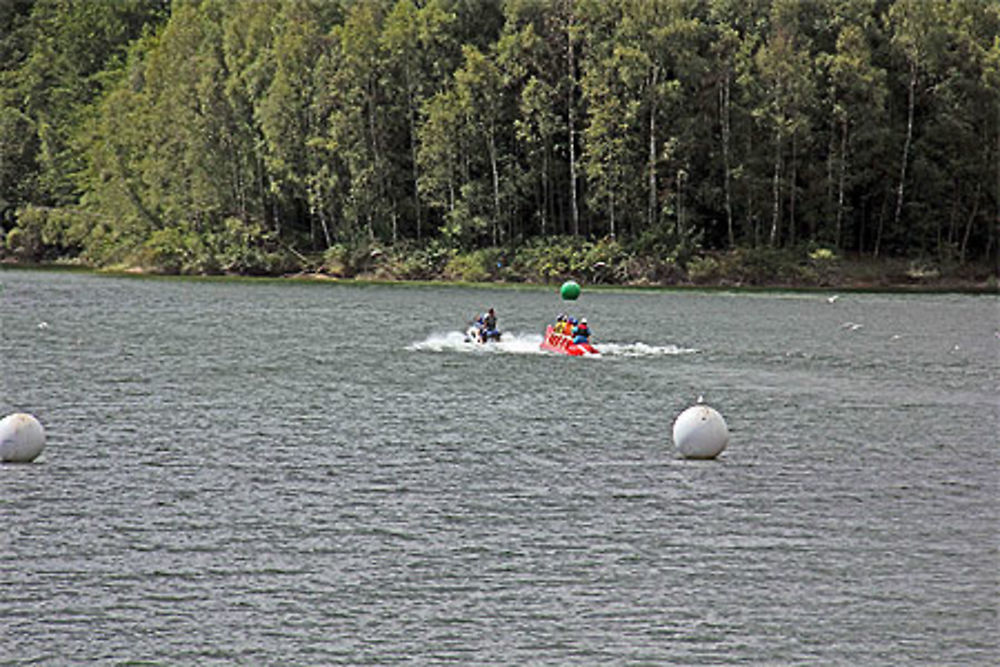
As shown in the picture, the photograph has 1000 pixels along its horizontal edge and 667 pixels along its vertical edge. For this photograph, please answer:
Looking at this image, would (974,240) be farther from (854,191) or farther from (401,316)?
(401,316)

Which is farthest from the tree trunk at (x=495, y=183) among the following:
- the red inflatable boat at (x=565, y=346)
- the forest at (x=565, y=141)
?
the red inflatable boat at (x=565, y=346)

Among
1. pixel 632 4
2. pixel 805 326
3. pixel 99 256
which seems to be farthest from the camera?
pixel 99 256

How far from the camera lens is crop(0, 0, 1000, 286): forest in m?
92.1

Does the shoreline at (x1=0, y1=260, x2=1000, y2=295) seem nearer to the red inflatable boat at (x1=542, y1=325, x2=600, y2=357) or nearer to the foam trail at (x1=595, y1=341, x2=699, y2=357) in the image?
the foam trail at (x1=595, y1=341, x2=699, y2=357)

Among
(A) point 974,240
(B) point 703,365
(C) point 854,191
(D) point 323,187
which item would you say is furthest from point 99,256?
(B) point 703,365

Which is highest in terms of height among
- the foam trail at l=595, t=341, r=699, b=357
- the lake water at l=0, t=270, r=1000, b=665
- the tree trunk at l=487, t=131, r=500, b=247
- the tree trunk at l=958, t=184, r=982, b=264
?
the tree trunk at l=487, t=131, r=500, b=247

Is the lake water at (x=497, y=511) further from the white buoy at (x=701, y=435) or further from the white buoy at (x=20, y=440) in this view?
the white buoy at (x=701, y=435)

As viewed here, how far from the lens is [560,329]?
166 ft

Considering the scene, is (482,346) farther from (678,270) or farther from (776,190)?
(776,190)

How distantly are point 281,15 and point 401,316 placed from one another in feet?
175

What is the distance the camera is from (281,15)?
11162 cm

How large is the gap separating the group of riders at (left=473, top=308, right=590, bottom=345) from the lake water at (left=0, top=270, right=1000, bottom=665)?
1.34 m

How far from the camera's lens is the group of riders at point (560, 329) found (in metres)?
49.3

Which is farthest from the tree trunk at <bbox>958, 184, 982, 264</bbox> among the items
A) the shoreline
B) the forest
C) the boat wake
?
the boat wake
